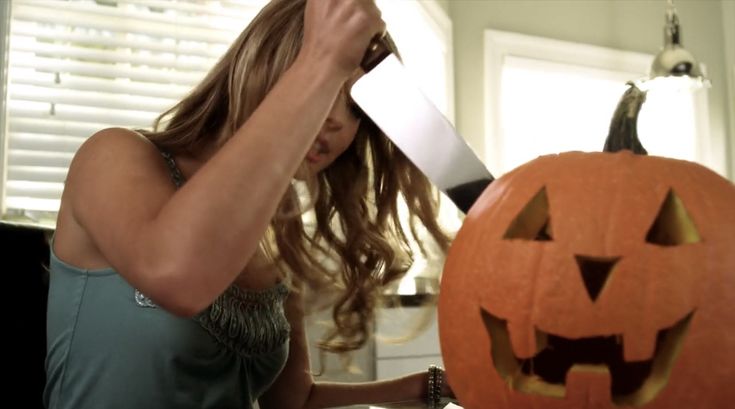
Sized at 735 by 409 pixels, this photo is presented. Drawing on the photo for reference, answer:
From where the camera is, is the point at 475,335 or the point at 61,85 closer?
the point at 475,335

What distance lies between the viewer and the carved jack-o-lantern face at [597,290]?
1.69 feet

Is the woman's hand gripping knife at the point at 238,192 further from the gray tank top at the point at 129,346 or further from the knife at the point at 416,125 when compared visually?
the gray tank top at the point at 129,346

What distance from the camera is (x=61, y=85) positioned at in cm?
210

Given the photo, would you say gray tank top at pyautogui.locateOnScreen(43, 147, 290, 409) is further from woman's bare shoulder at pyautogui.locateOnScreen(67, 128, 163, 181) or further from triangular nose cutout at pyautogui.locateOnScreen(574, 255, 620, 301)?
triangular nose cutout at pyautogui.locateOnScreen(574, 255, 620, 301)

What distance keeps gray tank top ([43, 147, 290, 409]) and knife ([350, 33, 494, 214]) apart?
0.33 meters

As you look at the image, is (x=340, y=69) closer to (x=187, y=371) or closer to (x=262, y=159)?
(x=262, y=159)

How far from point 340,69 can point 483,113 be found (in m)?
2.27

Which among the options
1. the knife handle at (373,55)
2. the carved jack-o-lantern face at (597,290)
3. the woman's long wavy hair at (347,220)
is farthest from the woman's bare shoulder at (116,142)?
the carved jack-o-lantern face at (597,290)

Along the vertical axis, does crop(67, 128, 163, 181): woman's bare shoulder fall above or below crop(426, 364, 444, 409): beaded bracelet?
above

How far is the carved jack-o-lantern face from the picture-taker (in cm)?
52

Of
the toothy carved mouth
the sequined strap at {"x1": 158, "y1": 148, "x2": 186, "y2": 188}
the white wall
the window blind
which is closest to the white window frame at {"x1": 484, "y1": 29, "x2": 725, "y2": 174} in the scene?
the white wall

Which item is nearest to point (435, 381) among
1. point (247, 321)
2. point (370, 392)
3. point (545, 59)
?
point (370, 392)

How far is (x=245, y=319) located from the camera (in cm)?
97

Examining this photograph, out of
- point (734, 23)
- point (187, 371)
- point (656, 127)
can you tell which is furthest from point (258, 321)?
point (734, 23)
